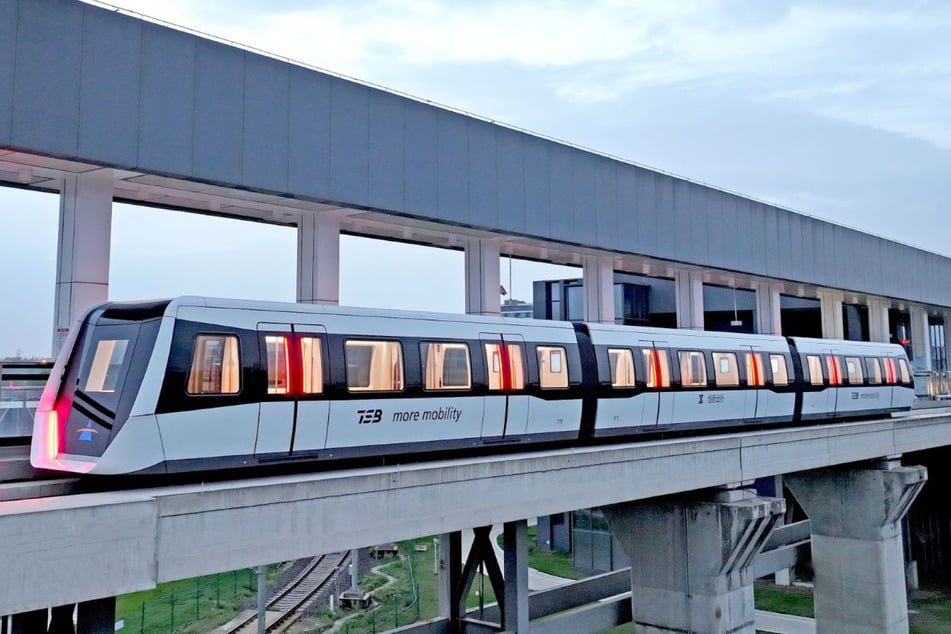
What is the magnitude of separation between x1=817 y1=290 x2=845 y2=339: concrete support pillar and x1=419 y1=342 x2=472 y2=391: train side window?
26.7 metres

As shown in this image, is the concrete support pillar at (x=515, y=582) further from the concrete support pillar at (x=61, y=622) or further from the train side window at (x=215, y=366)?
the concrete support pillar at (x=61, y=622)

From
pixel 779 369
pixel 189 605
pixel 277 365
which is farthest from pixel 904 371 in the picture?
pixel 189 605

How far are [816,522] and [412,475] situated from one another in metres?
20.5

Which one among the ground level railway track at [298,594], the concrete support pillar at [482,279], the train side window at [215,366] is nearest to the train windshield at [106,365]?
the train side window at [215,366]

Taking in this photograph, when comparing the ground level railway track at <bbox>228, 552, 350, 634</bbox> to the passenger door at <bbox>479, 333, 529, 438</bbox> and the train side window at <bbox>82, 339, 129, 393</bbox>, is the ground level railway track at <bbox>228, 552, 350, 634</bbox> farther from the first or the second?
the train side window at <bbox>82, 339, 129, 393</bbox>

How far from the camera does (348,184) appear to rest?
16.2m

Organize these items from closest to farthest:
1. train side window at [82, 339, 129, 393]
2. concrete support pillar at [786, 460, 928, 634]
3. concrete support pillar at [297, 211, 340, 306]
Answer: train side window at [82, 339, 129, 393], concrete support pillar at [297, 211, 340, 306], concrete support pillar at [786, 460, 928, 634]

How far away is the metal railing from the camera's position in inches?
433

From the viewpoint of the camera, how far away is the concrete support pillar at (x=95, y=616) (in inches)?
344

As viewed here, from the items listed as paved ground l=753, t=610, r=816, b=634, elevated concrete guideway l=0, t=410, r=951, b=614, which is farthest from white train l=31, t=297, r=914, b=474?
paved ground l=753, t=610, r=816, b=634

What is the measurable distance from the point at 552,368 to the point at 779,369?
31.3ft

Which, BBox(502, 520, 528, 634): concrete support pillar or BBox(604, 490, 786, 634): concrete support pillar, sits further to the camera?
BBox(604, 490, 786, 634): concrete support pillar

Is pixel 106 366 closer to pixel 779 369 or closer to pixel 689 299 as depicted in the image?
pixel 779 369

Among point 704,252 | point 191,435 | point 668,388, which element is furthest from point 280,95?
point 704,252
